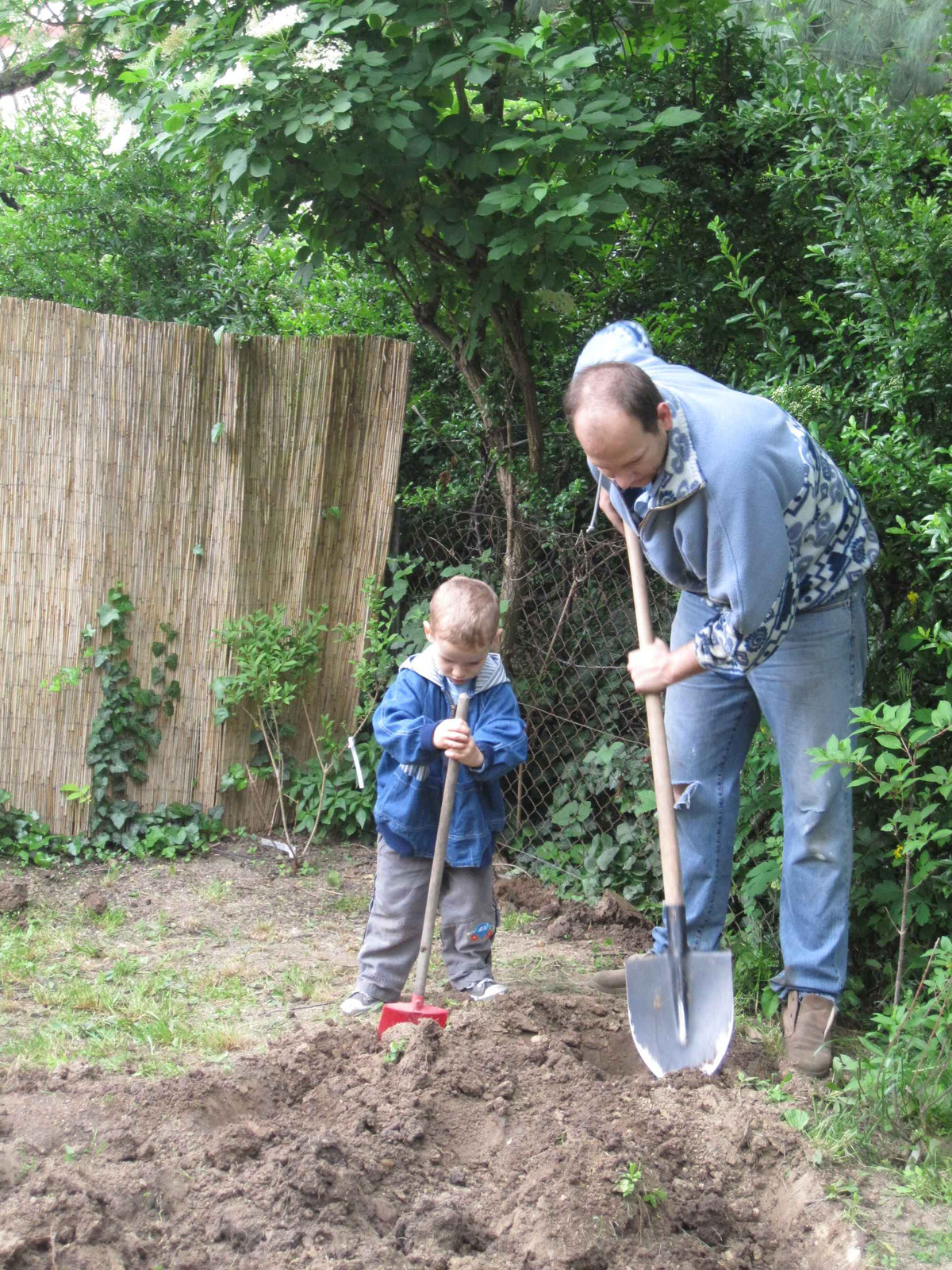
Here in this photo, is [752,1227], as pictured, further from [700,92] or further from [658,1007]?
[700,92]

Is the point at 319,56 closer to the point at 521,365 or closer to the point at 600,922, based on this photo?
the point at 521,365

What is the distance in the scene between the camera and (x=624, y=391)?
2635 millimetres

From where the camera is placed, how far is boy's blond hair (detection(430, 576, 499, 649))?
3.31 m

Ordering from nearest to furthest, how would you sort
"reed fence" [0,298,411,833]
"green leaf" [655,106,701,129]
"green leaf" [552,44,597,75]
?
"green leaf" [552,44,597,75], "green leaf" [655,106,701,129], "reed fence" [0,298,411,833]

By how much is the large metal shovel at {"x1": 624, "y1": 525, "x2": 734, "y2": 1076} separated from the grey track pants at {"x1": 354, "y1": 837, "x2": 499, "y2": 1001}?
707 millimetres

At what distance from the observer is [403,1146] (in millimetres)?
2508

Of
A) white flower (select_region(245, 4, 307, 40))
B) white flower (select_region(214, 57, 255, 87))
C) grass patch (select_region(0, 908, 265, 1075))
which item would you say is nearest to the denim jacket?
grass patch (select_region(0, 908, 265, 1075))

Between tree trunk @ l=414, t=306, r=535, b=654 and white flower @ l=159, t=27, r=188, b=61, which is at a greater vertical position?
white flower @ l=159, t=27, r=188, b=61

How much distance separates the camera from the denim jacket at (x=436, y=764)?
344cm

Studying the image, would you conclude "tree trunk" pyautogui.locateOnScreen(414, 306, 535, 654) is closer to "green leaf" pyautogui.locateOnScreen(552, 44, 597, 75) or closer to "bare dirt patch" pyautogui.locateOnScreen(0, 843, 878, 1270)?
"green leaf" pyautogui.locateOnScreen(552, 44, 597, 75)

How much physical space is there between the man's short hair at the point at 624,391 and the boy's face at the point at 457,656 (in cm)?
91

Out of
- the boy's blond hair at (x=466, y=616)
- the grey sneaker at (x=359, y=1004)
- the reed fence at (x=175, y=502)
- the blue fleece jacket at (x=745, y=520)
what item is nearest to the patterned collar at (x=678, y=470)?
the blue fleece jacket at (x=745, y=520)

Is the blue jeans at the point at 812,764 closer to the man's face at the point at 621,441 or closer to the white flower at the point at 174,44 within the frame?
the man's face at the point at 621,441

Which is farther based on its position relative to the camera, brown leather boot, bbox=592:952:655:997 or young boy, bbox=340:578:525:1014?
brown leather boot, bbox=592:952:655:997
